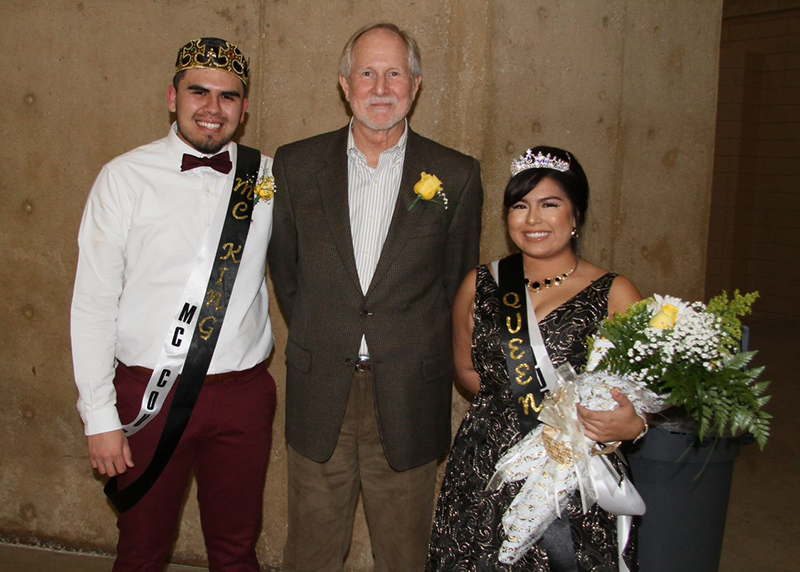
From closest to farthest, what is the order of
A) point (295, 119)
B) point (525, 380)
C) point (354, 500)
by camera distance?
point (525, 380)
point (354, 500)
point (295, 119)

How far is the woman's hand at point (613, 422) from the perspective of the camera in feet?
5.98

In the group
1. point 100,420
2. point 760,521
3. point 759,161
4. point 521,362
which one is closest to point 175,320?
point 100,420

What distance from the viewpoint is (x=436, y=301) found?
2354 millimetres

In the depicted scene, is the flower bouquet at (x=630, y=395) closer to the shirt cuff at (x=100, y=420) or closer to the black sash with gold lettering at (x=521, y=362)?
the black sash with gold lettering at (x=521, y=362)

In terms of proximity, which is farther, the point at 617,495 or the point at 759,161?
the point at 759,161

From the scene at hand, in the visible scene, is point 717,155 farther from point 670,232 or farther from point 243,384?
point 243,384

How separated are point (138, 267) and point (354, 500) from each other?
1042 mm

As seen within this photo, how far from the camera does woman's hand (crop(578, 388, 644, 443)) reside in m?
1.82

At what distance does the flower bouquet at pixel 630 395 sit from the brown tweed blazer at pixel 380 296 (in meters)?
0.40

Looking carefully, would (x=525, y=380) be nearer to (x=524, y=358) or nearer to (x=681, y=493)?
(x=524, y=358)

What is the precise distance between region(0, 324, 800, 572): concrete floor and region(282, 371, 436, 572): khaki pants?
1135 mm

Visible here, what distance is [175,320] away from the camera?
2.22 m

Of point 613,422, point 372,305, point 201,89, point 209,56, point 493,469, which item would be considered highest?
point 209,56

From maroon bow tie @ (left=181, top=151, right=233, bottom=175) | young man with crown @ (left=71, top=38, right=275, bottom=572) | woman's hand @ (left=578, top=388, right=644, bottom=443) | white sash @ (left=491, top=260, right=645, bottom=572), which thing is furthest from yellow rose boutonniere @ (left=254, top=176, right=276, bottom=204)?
woman's hand @ (left=578, top=388, right=644, bottom=443)
